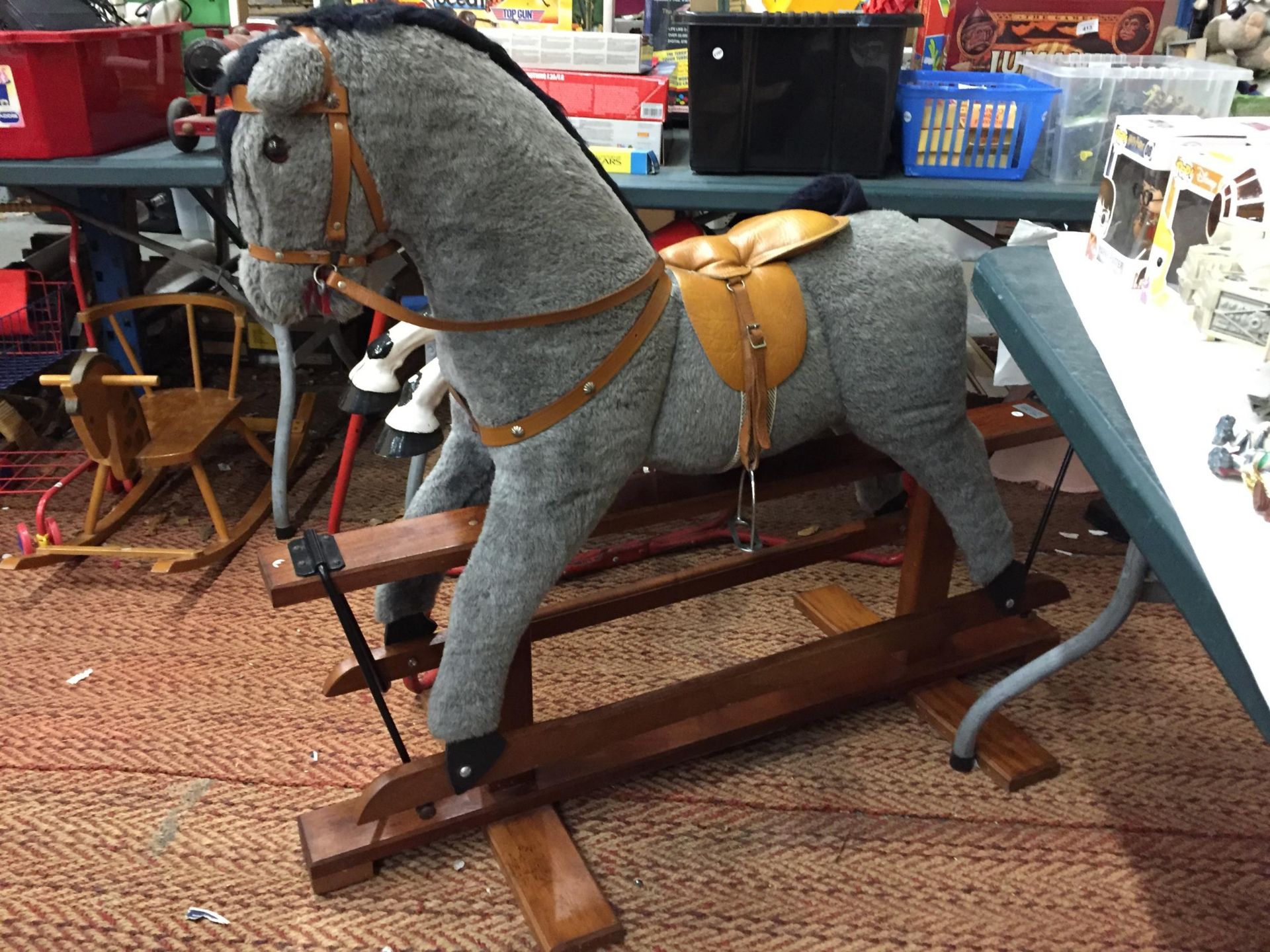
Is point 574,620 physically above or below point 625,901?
above

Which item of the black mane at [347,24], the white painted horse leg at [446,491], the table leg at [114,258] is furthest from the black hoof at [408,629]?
the table leg at [114,258]

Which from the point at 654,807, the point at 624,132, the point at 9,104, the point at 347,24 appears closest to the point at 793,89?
the point at 624,132

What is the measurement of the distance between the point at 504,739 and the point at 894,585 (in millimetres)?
894

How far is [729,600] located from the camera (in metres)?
1.61

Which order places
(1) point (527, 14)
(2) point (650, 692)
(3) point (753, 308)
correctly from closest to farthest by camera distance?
(3) point (753, 308) → (2) point (650, 692) → (1) point (527, 14)

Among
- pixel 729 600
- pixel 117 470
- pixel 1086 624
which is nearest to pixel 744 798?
pixel 729 600

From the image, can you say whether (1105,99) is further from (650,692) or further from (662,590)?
(650,692)

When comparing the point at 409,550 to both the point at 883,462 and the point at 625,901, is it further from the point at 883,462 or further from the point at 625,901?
the point at 883,462

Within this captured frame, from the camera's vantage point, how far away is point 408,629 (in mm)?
1135

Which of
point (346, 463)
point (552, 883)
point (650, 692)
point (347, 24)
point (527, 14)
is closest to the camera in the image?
point (347, 24)

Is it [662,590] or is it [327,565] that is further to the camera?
[662,590]

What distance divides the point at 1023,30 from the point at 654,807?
4.77 ft

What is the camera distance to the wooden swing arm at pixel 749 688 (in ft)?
3.33

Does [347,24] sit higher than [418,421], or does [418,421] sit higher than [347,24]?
[347,24]
